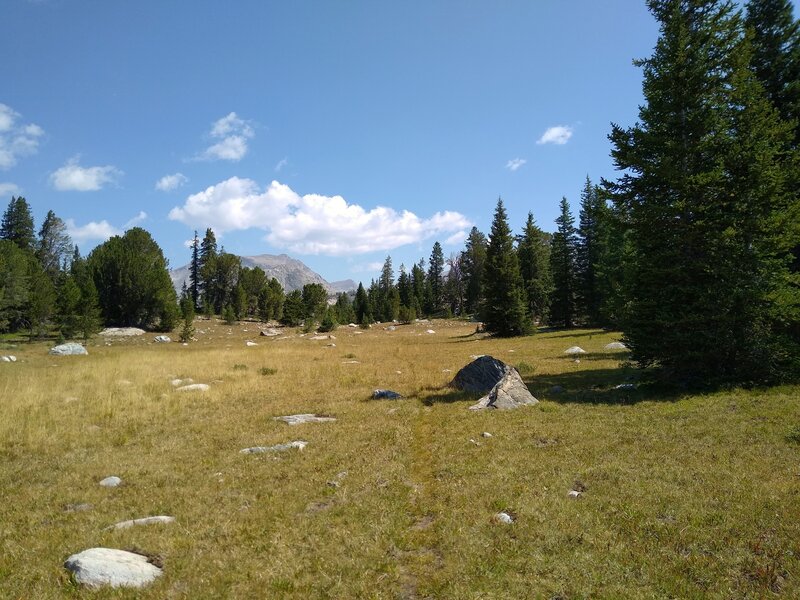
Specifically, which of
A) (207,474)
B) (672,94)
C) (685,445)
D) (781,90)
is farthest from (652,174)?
(207,474)

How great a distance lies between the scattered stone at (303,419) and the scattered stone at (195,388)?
6.63m

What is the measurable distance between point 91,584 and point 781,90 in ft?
93.5

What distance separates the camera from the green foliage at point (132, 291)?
223ft

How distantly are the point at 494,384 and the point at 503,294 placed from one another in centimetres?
3544

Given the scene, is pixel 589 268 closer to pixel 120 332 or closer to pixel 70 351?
pixel 70 351

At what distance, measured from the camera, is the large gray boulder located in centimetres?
1551

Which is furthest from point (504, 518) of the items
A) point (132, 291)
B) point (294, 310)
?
point (294, 310)

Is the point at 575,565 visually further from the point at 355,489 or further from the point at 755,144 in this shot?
the point at 755,144

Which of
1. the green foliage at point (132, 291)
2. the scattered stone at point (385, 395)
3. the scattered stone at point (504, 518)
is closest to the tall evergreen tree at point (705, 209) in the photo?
the scattered stone at point (385, 395)

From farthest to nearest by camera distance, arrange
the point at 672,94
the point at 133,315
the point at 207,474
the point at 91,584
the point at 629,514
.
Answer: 1. the point at 133,315
2. the point at 672,94
3. the point at 207,474
4. the point at 629,514
5. the point at 91,584

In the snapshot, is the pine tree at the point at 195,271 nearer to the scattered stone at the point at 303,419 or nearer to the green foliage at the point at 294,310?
the green foliage at the point at 294,310

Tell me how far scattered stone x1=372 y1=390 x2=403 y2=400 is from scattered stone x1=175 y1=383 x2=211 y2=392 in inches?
295

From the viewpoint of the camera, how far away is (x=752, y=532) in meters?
6.48

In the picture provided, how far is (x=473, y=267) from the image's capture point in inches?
4053
